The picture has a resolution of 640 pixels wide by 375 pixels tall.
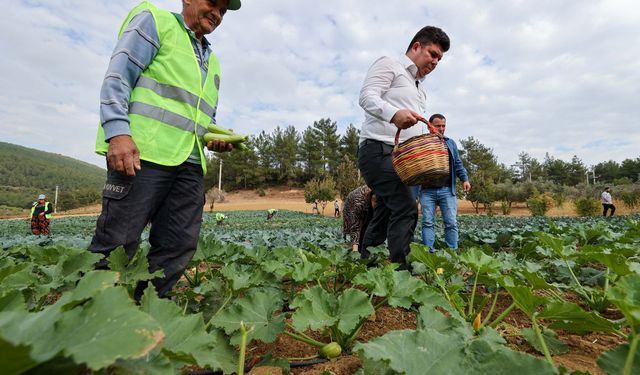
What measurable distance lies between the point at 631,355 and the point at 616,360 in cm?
4

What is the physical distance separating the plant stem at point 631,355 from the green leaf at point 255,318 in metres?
1.02

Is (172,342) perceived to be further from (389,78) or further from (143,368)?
(389,78)

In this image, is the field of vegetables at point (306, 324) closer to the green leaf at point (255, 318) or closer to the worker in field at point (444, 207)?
the green leaf at point (255, 318)

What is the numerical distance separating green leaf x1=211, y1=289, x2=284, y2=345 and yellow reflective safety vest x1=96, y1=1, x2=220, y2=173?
933 millimetres

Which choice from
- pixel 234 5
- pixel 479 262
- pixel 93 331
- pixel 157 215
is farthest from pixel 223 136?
pixel 93 331

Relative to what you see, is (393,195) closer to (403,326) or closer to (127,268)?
(403,326)

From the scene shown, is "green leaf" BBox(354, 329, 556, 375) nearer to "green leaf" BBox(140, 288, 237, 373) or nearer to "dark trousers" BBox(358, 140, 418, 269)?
"green leaf" BBox(140, 288, 237, 373)

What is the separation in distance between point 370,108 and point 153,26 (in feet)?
5.00

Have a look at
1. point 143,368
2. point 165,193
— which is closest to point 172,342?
point 143,368

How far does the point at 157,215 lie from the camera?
6.86ft

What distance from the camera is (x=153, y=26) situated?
1945 mm

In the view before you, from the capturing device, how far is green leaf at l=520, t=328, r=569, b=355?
Answer: 4.72ft

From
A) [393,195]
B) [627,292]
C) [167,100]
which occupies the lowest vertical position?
[627,292]

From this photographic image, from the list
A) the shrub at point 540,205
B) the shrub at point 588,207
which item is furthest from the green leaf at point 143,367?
the shrub at point 540,205
